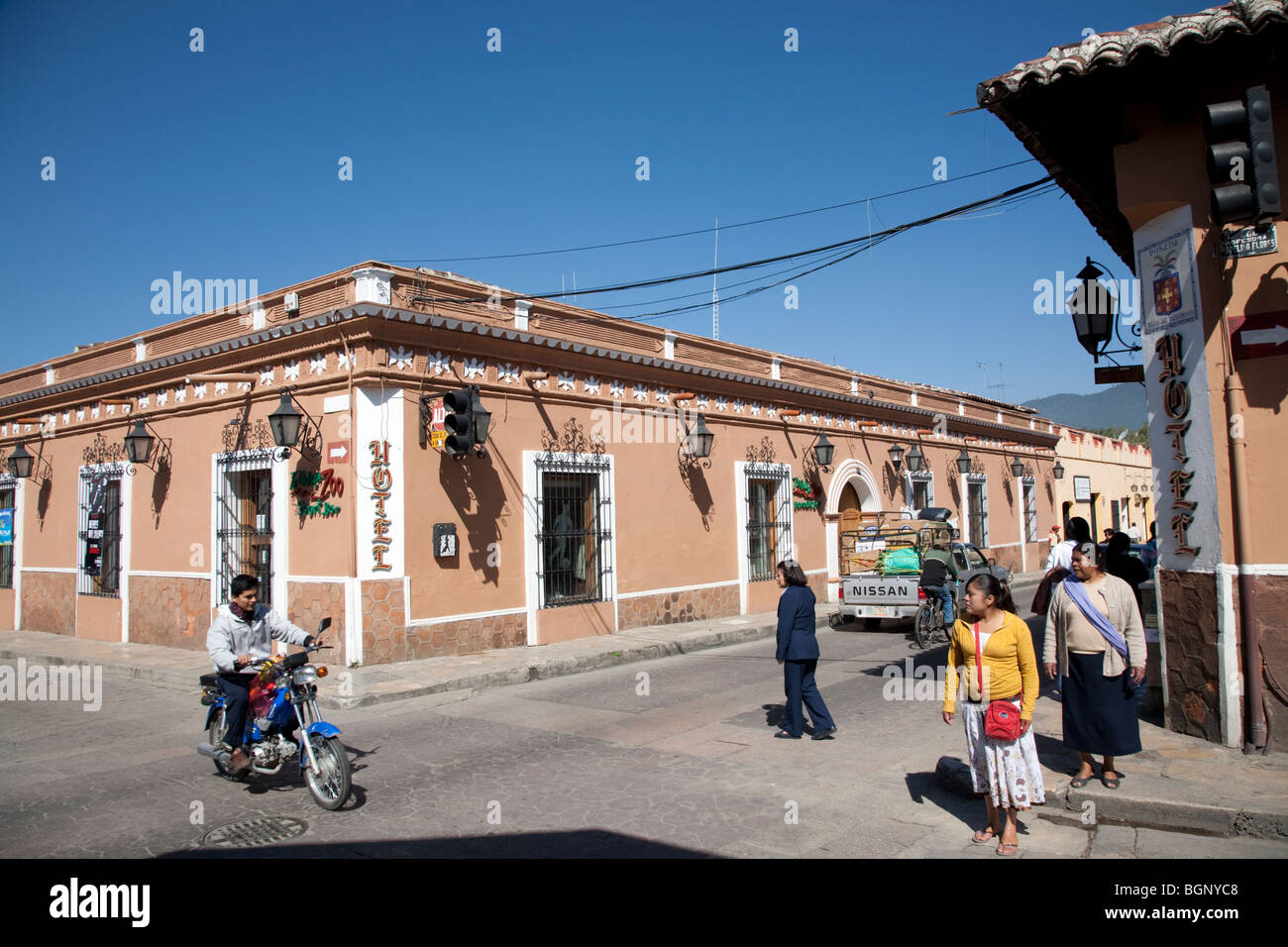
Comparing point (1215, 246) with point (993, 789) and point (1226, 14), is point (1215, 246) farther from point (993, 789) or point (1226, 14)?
point (993, 789)

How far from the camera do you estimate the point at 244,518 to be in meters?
14.3

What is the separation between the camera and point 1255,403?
22.0ft

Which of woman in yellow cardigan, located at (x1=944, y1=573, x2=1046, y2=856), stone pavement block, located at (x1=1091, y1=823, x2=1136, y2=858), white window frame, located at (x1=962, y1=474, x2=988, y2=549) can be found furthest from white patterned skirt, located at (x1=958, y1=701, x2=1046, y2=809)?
white window frame, located at (x1=962, y1=474, x2=988, y2=549)

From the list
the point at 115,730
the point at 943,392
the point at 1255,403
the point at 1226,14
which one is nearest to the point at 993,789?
the point at 1255,403

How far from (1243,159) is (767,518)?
1463 centimetres

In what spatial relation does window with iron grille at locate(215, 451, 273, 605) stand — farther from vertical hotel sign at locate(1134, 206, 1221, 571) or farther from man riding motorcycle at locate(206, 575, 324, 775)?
vertical hotel sign at locate(1134, 206, 1221, 571)

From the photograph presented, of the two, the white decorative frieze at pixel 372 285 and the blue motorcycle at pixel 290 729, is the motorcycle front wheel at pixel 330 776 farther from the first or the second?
the white decorative frieze at pixel 372 285

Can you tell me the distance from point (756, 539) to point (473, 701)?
10047 millimetres

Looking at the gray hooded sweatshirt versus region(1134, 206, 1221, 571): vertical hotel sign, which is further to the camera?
region(1134, 206, 1221, 571): vertical hotel sign

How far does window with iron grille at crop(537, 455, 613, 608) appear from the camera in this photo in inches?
573

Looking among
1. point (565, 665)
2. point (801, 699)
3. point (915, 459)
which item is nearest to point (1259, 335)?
point (801, 699)

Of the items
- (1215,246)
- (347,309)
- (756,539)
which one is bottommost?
(756,539)

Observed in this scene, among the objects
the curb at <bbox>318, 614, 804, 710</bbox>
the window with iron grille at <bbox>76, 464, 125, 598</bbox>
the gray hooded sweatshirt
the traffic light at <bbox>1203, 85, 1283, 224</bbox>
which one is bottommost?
the curb at <bbox>318, 614, 804, 710</bbox>

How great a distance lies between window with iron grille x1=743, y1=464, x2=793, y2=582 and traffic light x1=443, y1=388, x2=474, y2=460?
8.08 metres
